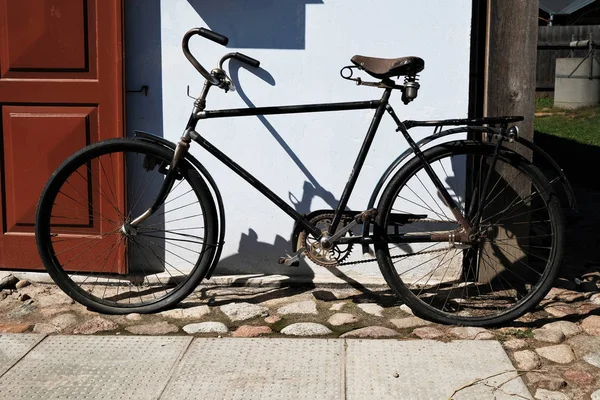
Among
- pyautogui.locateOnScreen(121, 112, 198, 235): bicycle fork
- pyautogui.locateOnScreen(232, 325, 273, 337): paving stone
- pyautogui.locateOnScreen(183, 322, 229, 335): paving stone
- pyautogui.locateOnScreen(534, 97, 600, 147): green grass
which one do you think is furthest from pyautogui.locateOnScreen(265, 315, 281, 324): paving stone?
pyautogui.locateOnScreen(534, 97, 600, 147): green grass

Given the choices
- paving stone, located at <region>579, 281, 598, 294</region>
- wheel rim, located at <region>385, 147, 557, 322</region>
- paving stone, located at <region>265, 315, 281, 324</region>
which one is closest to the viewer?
paving stone, located at <region>265, 315, 281, 324</region>

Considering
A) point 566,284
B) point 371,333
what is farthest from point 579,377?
point 566,284

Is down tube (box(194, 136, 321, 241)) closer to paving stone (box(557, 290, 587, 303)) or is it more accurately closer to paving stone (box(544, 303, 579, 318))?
paving stone (box(544, 303, 579, 318))

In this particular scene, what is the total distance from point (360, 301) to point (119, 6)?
219 centimetres

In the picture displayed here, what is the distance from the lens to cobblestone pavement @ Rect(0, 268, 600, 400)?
14.4ft

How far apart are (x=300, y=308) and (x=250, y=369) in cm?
94

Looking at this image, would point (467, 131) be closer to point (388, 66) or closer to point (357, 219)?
point (388, 66)

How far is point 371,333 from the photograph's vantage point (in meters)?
4.61

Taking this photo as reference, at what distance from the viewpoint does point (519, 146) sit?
5246 mm

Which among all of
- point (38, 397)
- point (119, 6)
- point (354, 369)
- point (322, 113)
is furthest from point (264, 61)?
point (38, 397)

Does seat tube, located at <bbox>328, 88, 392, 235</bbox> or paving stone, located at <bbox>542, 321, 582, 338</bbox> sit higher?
seat tube, located at <bbox>328, 88, 392, 235</bbox>

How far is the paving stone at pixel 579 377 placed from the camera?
3.97 m

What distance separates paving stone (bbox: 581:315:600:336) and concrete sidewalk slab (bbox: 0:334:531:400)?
0.59 metres

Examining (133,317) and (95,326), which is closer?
(95,326)
